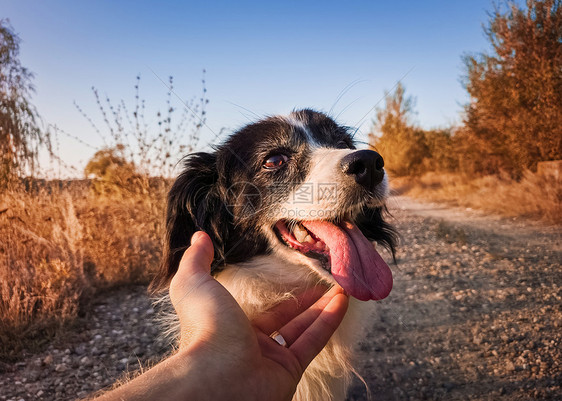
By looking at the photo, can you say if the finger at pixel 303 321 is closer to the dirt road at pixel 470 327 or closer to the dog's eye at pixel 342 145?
the dirt road at pixel 470 327

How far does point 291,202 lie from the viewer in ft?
7.05

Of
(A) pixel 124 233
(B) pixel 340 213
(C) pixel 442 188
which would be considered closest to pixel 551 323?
(B) pixel 340 213

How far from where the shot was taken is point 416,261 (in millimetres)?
5695

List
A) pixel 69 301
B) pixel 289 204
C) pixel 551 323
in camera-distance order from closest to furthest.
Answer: pixel 289 204 < pixel 551 323 < pixel 69 301

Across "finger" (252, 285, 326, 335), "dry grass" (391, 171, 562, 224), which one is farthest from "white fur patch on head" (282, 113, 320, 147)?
"dry grass" (391, 171, 562, 224)

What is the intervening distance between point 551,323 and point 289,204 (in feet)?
10.3

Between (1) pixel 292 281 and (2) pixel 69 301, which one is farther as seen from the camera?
(2) pixel 69 301

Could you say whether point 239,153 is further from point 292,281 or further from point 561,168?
Result: point 561,168

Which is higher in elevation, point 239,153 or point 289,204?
point 239,153

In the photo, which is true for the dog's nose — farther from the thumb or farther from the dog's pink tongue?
the thumb

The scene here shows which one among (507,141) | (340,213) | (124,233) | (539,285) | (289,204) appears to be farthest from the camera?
(507,141)

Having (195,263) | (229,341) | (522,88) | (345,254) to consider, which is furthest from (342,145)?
(522,88)

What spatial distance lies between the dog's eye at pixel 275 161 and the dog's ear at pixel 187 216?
0.44 meters

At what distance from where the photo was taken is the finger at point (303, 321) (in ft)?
5.83
